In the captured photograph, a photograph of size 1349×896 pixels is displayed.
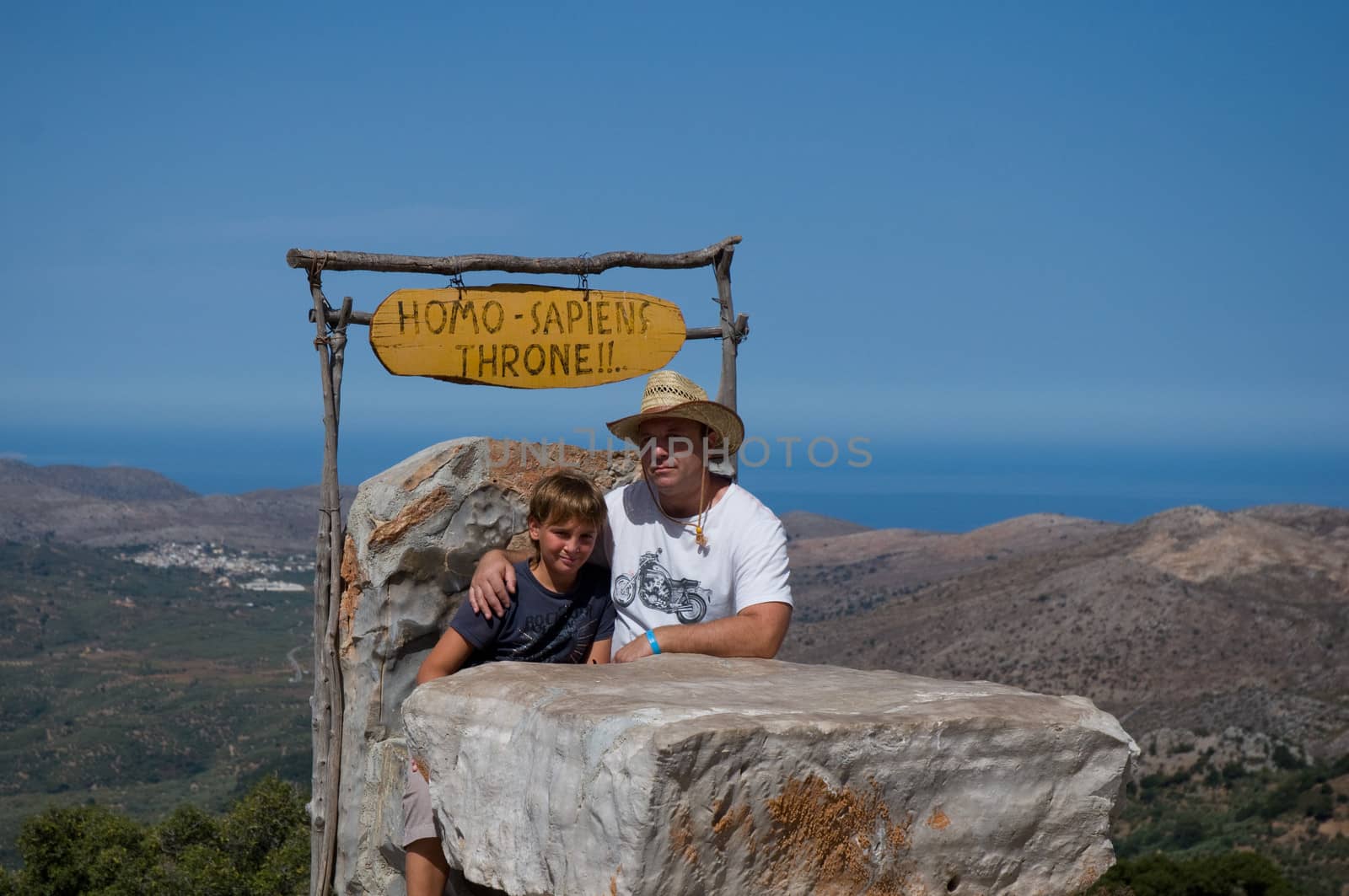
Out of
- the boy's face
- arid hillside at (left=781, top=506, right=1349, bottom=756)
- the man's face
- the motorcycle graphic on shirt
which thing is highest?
the man's face

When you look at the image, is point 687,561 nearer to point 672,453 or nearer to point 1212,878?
point 672,453

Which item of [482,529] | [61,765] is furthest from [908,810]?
[61,765]

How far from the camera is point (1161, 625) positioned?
27.4m

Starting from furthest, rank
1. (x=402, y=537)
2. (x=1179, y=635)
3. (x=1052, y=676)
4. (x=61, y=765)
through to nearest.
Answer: (x=61, y=765) → (x=1179, y=635) → (x=1052, y=676) → (x=402, y=537)

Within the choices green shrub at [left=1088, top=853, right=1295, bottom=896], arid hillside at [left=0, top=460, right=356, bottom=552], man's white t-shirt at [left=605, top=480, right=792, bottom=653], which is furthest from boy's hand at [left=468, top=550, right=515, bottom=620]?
arid hillside at [left=0, top=460, right=356, bottom=552]

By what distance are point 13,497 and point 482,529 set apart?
70.2m

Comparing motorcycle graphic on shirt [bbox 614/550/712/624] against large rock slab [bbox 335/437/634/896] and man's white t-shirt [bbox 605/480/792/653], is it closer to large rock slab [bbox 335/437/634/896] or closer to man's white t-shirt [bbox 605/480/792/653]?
man's white t-shirt [bbox 605/480/792/653]

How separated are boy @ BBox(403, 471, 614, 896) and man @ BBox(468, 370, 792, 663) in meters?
0.09

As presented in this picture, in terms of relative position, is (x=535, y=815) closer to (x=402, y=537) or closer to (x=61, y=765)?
(x=402, y=537)

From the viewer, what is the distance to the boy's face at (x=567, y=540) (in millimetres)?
5434

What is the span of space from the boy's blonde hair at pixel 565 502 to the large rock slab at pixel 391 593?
110 centimetres

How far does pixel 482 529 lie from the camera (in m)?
6.55

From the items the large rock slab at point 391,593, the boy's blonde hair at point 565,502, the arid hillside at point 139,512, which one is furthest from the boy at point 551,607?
the arid hillside at point 139,512

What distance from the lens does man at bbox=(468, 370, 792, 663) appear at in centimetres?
542
